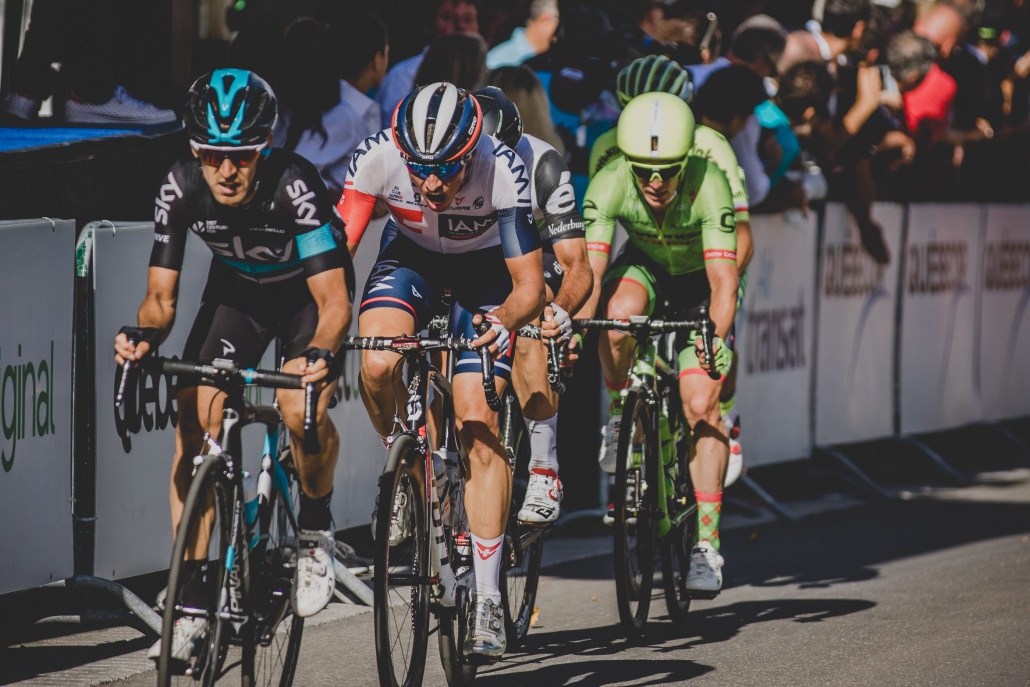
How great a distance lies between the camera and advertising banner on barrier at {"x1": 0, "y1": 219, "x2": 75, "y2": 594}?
6.32 m

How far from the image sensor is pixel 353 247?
6223mm

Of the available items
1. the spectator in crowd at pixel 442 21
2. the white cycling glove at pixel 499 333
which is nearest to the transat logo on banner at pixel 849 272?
the spectator in crowd at pixel 442 21

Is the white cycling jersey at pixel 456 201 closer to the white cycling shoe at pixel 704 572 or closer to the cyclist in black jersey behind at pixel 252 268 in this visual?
the cyclist in black jersey behind at pixel 252 268

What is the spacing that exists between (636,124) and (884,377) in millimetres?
→ 6224

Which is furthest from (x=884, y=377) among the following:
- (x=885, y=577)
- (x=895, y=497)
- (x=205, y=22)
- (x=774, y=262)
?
(x=205, y=22)

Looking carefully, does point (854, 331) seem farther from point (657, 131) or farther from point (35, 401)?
point (35, 401)

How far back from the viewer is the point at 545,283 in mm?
6828

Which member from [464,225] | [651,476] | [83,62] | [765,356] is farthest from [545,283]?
[765,356]

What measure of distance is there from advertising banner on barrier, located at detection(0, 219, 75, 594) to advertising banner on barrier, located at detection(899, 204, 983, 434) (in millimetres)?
8107

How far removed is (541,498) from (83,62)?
13.3 ft

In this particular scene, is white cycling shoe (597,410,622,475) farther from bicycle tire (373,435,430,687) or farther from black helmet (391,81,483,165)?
black helmet (391,81,483,165)

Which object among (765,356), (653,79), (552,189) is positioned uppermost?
(653,79)

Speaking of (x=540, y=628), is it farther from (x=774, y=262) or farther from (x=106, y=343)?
(x=774, y=262)

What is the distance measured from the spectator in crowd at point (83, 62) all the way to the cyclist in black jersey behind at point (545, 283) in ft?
8.53
